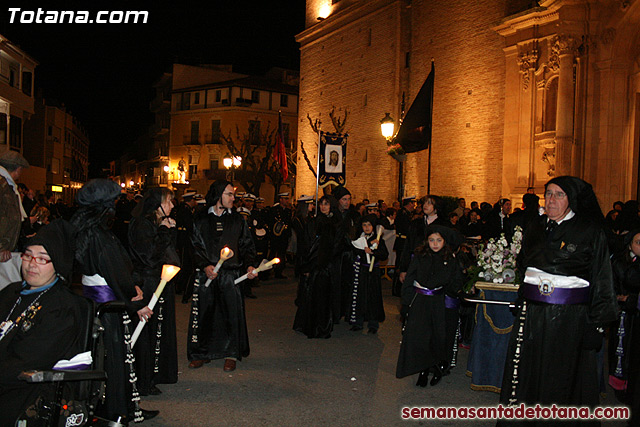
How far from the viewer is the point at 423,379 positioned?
20.1 ft

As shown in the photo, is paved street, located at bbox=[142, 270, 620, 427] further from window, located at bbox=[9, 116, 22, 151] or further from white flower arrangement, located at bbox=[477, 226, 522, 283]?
window, located at bbox=[9, 116, 22, 151]

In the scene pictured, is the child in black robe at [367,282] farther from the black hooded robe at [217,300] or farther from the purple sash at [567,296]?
the purple sash at [567,296]

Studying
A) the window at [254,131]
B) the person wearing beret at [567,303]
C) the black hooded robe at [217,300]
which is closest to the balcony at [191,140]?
the window at [254,131]

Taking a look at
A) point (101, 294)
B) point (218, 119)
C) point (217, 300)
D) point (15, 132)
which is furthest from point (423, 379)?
point (218, 119)

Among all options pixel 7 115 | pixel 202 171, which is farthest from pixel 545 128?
pixel 202 171

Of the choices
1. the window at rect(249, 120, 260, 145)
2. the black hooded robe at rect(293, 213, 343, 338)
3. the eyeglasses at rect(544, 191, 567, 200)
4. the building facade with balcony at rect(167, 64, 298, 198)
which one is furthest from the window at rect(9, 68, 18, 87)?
the eyeglasses at rect(544, 191, 567, 200)

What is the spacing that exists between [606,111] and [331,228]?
1122 centimetres

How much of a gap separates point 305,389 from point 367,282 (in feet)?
11.3

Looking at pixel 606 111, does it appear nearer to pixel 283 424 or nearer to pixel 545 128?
pixel 545 128

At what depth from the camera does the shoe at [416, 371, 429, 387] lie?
6.11 meters

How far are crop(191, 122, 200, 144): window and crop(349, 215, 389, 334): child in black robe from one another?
50.6m

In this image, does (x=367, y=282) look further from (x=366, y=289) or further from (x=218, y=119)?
(x=218, y=119)

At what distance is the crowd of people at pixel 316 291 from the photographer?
371cm

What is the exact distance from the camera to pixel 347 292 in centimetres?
923
